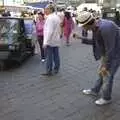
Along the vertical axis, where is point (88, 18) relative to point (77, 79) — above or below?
above

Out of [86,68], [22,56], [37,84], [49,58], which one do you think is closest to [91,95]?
[37,84]

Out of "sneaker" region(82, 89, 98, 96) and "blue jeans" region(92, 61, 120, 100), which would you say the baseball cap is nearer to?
"blue jeans" region(92, 61, 120, 100)

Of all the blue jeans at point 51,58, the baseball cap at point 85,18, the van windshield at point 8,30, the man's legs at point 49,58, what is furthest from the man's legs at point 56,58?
the baseball cap at point 85,18

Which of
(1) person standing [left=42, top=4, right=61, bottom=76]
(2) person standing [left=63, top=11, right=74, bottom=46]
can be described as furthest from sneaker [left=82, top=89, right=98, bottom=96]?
(2) person standing [left=63, top=11, right=74, bottom=46]

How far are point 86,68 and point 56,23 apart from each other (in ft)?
5.84

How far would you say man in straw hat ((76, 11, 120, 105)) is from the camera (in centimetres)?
696

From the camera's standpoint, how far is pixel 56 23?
33.9 feet

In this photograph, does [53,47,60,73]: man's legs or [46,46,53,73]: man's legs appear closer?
[46,46,53,73]: man's legs

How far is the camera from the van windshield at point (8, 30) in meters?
11.9

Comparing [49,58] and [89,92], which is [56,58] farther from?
[89,92]

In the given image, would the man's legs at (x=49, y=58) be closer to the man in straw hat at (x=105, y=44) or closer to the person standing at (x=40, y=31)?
the person standing at (x=40, y=31)

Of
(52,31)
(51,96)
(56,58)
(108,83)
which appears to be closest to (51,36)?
(52,31)

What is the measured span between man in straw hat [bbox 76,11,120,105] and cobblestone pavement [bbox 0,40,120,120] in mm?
346

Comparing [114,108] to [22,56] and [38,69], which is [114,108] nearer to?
[38,69]
